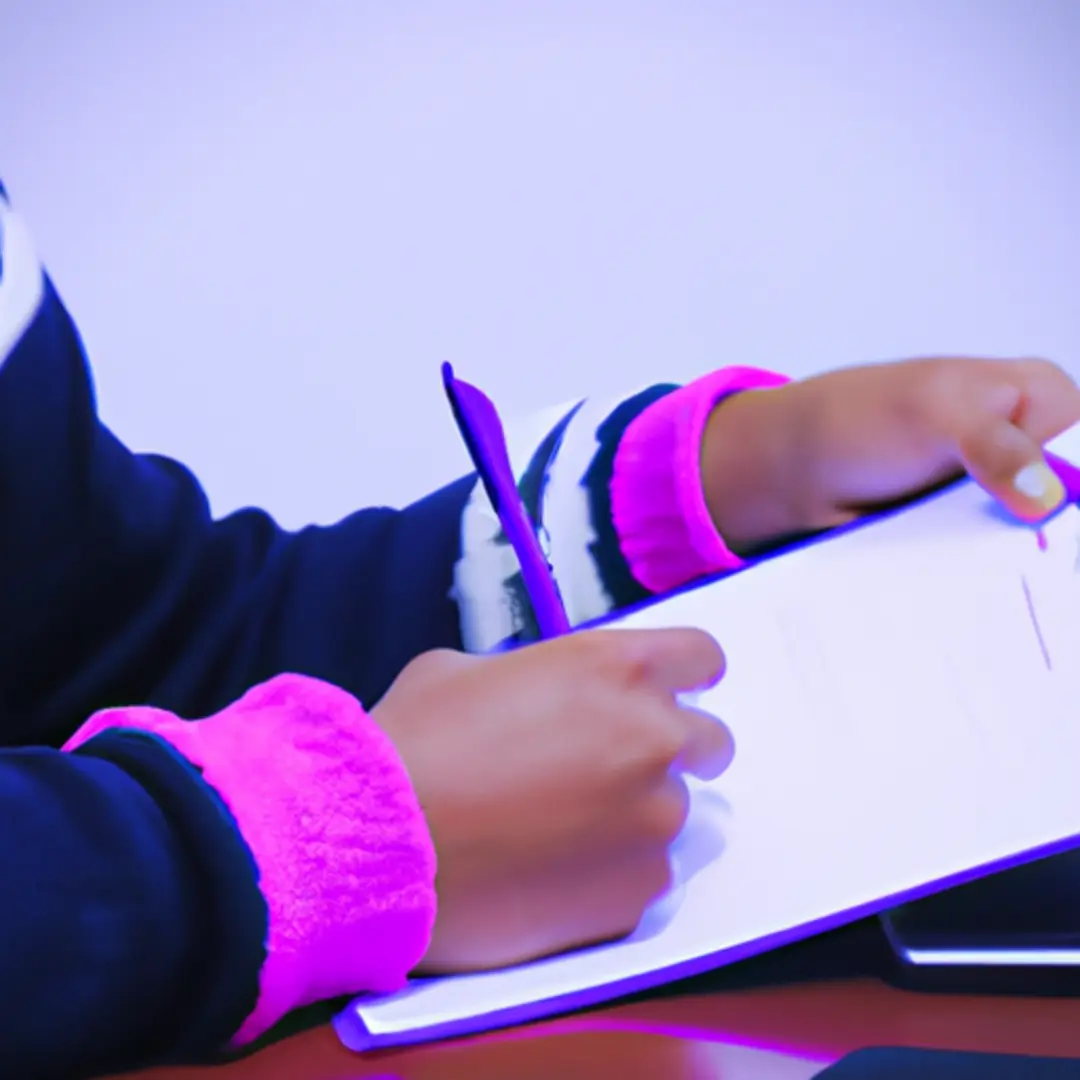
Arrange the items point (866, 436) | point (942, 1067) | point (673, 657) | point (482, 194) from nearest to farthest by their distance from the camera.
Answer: point (942, 1067) < point (673, 657) < point (866, 436) < point (482, 194)

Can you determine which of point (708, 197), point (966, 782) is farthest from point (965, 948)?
point (708, 197)

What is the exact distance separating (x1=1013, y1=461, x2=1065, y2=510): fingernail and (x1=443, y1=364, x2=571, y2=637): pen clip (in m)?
0.14

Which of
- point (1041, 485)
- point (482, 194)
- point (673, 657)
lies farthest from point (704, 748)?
point (482, 194)

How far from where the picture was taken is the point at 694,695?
310 millimetres

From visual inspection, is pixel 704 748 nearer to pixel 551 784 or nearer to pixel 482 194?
pixel 551 784

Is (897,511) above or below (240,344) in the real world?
below

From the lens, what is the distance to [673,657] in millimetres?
290

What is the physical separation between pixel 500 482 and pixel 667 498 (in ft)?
0.42

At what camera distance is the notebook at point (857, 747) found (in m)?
0.24

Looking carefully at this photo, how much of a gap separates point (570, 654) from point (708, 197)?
1.51 feet

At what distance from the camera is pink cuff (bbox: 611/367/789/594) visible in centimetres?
41

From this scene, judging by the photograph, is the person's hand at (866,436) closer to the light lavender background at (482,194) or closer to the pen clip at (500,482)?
the pen clip at (500,482)

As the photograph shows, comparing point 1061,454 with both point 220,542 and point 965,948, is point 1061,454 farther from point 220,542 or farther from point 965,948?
point 220,542

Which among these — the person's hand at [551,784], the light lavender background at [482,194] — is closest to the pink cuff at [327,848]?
the person's hand at [551,784]
